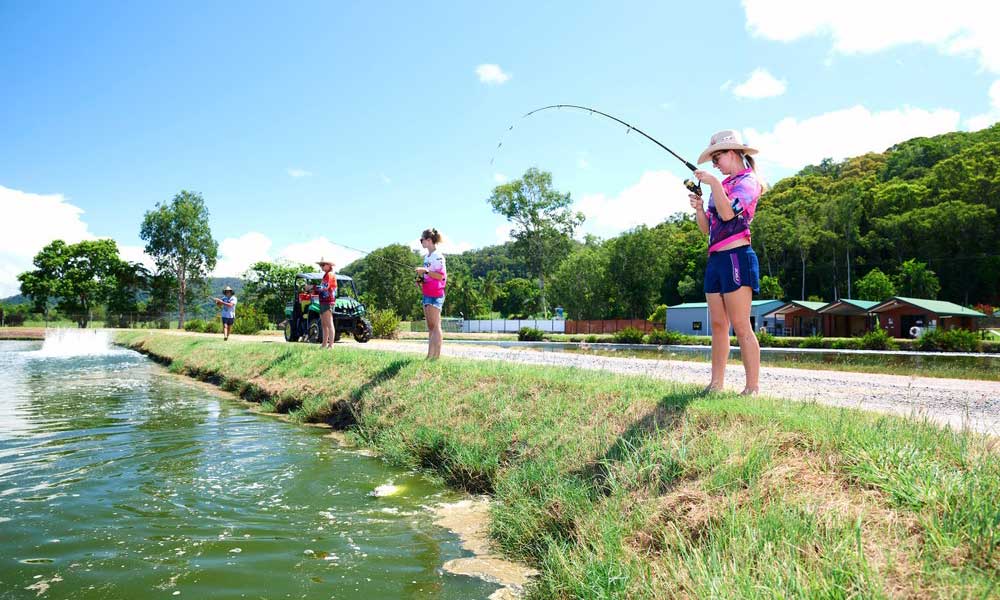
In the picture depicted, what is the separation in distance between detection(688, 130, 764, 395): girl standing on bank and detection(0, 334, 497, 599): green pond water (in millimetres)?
2880

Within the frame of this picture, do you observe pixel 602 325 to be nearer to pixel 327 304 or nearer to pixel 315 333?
pixel 315 333

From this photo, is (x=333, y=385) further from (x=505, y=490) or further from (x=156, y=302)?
(x=156, y=302)

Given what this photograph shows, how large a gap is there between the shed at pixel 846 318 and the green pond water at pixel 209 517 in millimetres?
54127

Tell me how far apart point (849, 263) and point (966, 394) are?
79.4 metres

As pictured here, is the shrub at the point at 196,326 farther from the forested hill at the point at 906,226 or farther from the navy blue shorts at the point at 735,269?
the forested hill at the point at 906,226

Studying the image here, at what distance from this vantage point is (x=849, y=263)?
75.4m

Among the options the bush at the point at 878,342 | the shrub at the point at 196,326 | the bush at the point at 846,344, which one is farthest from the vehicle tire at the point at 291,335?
the bush at the point at 878,342

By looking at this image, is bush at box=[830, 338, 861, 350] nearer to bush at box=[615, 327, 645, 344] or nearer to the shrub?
bush at box=[615, 327, 645, 344]

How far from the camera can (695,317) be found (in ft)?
195

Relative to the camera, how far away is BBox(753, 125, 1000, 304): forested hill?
6994 cm

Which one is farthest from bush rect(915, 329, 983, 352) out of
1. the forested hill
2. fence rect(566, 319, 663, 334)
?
the forested hill

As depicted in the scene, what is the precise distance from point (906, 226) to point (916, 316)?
112ft

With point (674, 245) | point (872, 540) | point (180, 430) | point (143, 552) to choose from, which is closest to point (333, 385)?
point (180, 430)

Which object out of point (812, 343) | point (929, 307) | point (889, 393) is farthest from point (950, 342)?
point (889, 393)
